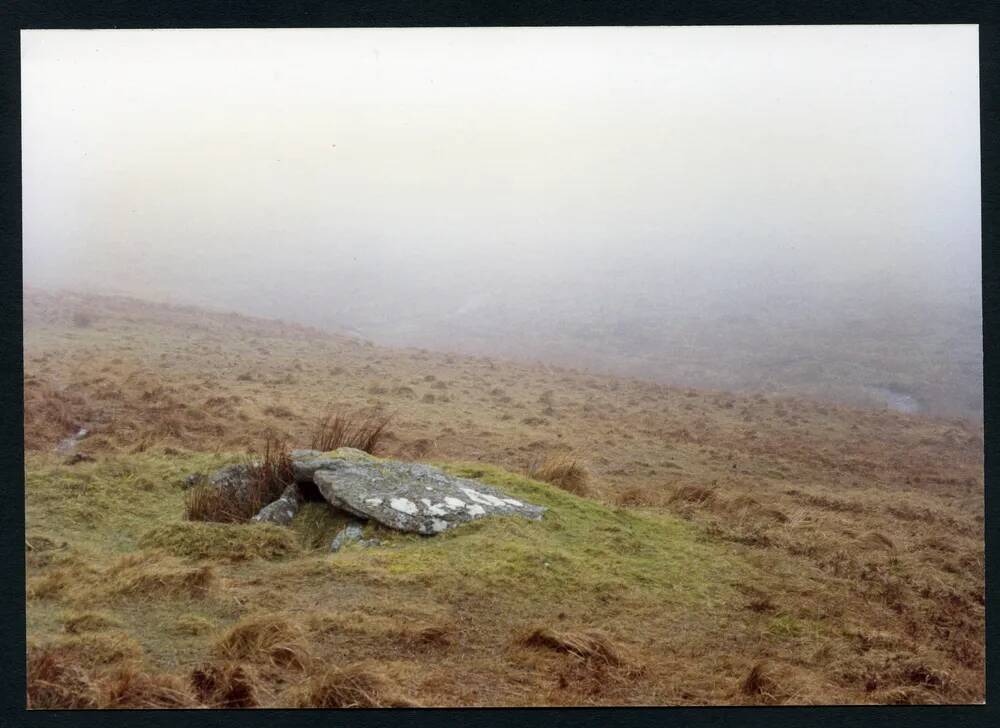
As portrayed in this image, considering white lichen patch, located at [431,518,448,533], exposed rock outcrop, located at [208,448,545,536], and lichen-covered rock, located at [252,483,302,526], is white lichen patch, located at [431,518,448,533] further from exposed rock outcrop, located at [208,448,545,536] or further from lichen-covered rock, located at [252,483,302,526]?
lichen-covered rock, located at [252,483,302,526]

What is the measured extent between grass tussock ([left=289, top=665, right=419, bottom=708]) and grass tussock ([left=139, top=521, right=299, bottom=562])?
4.62 feet

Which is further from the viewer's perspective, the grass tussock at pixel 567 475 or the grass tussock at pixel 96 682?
the grass tussock at pixel 567 475

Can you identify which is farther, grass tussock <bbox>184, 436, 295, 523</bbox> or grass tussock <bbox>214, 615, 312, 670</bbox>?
grass tussock <bbox>184, 436, 295, 523</bbox>

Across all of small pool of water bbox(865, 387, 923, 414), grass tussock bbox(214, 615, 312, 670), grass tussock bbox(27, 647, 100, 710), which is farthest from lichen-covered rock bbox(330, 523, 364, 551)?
small pool of water bbox(865, 387, 923, 414)

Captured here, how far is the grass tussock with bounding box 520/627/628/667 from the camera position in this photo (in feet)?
17.4

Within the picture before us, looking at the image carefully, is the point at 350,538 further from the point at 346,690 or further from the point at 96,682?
the point at 96,682

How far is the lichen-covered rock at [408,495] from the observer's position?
6355mm

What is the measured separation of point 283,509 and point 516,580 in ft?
7.60

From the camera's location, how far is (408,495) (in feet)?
21.5

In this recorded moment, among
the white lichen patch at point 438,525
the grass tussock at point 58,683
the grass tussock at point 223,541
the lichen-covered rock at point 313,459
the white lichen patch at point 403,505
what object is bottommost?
the grass tussock at point 58,683

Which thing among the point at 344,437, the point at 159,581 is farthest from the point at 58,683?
the point at 344,437

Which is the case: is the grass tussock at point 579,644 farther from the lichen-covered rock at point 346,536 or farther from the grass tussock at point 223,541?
the grass tussock at point 223,541

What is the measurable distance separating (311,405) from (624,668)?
7.25 metres

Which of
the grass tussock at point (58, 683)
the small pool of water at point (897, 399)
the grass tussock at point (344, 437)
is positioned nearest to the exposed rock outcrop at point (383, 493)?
the grass tussock at point (344, 437)
